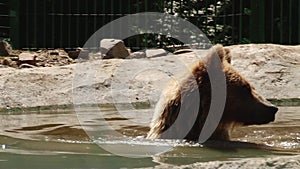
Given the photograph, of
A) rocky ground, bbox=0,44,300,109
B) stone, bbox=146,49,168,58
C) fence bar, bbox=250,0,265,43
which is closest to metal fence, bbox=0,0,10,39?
stone, bbox=146,49,168,58

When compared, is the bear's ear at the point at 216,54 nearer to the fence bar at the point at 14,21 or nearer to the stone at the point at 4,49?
the stone at the point at 4,49

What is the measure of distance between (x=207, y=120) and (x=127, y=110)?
2208mm

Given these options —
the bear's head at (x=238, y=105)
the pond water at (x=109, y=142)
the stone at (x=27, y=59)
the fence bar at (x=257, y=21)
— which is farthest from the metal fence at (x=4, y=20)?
the bear's head at (x=238, y=105)

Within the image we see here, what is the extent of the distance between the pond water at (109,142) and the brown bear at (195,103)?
0.17 metres

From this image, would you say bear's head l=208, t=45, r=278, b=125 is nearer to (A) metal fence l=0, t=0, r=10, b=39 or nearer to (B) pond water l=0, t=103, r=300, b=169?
(B) pond water l=0, t=103, r=300, b=169

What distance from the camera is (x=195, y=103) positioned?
5219 mm

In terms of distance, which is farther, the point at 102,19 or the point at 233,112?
the point at 102,19

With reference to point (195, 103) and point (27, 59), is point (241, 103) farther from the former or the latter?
point (27, 59)

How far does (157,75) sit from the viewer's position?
8.45m

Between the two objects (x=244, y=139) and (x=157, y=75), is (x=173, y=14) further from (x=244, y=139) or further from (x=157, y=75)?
(x=244, y=139)

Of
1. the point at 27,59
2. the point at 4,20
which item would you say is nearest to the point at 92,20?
the point at 4,20

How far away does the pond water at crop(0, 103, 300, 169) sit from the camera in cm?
385

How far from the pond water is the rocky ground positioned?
331 mm

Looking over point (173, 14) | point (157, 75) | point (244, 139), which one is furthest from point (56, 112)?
point (173, 14)
